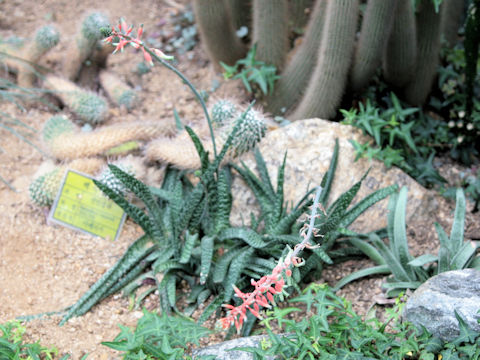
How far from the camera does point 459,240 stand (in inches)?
88.8

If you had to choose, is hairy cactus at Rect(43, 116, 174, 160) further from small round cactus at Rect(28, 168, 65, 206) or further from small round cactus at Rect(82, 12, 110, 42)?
small round cactus at Rect(82, 12, 110, 42)

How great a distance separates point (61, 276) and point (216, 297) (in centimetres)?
82

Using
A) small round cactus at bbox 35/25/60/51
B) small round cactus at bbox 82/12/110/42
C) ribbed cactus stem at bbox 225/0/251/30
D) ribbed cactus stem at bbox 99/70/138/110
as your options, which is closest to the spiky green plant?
ribbed cactus stem at bbox 99/70/138/110

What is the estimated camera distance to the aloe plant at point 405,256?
2.15m

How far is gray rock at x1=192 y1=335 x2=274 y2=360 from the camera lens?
5.86ft

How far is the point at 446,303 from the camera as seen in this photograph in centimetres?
180

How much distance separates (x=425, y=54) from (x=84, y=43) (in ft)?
7.07

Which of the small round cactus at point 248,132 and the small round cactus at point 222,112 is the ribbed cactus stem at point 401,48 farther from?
the small round cactus at point 222,112

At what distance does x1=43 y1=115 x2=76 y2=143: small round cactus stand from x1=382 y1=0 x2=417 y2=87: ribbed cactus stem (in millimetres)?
1890

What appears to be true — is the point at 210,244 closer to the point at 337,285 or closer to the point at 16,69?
the point at 337,285

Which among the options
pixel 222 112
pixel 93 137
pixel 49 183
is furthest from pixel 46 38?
pixel 222 112

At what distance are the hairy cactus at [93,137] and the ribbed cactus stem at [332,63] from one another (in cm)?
85

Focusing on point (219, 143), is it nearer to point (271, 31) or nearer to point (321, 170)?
point (321, 170)

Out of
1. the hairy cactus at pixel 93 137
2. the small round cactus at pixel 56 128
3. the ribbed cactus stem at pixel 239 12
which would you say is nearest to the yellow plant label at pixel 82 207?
the hairy cactus at pixel 93 137
